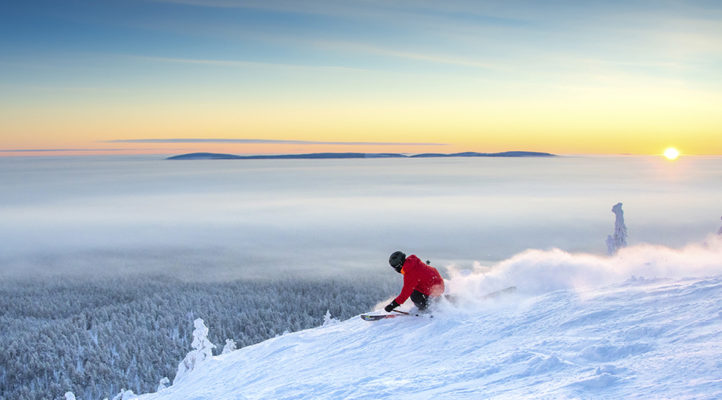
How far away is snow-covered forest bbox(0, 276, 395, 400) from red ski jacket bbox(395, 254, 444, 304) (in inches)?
1648

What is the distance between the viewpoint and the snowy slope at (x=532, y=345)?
7.20 meters

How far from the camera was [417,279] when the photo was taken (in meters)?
12.0

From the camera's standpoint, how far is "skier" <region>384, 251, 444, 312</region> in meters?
11.9

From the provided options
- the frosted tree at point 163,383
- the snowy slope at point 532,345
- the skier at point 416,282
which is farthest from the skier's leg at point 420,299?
the frosted tree at point 163,383

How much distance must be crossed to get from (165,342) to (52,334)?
12.3 m

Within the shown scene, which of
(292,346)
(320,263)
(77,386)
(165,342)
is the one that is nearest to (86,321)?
(165,342)

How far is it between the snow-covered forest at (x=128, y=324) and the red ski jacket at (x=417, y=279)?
137 ft

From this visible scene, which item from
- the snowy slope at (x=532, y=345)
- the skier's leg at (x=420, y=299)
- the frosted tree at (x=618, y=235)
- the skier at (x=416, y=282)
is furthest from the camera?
the frosted tree at (x=618, y=235)

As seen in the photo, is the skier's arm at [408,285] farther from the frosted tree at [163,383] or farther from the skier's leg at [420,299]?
the frosted tree at [163,383]

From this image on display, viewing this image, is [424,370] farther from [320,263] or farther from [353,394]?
[320,263]

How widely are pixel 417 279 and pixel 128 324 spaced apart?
5538 cm

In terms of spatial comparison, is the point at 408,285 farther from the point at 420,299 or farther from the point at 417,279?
the point at 420,299

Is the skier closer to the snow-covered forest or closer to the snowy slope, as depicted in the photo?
the snowy slope

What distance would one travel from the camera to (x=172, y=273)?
136000 mm
